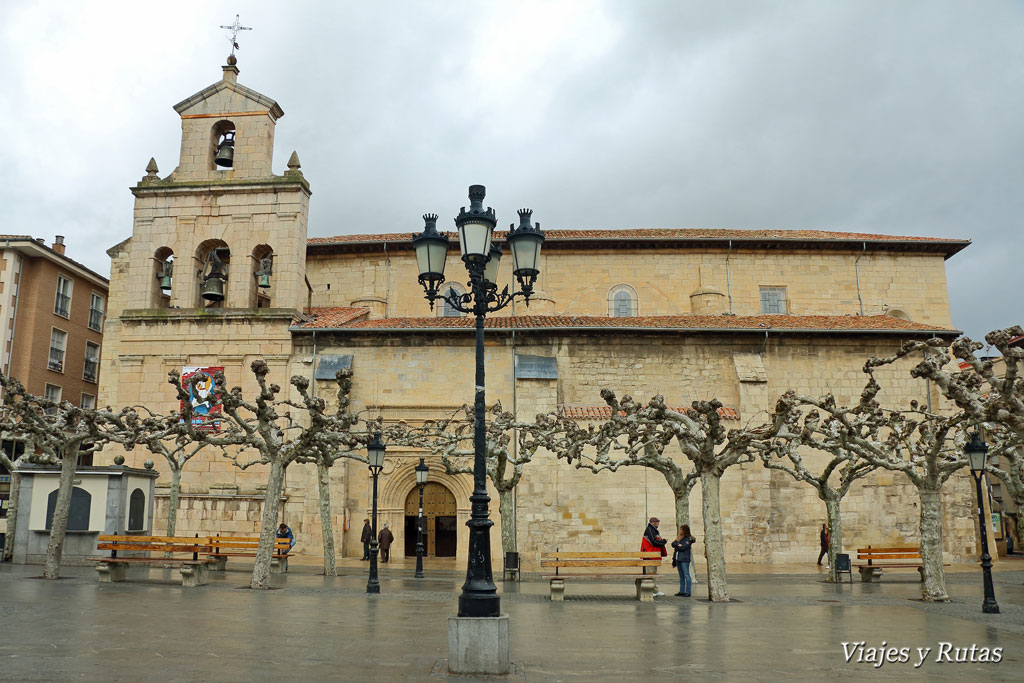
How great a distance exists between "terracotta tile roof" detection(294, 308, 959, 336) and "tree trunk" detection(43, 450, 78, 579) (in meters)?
10.6

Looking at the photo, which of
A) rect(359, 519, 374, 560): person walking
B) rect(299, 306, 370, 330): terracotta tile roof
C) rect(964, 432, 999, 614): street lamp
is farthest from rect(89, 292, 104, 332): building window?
rect(964, 432, 999, 614): street lamp

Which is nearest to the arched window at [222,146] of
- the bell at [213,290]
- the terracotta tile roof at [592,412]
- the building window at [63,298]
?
the bell at [213,290]

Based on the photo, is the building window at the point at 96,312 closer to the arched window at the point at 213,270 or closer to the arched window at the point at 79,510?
the arched window at the point at 213,270

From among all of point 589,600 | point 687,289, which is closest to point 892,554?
point 589,600

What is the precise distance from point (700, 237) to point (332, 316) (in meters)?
14.9

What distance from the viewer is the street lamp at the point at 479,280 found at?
830 cm

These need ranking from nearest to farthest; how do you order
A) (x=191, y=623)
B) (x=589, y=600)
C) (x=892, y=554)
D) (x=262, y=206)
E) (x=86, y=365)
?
(x=191, y=623) < (x=589, y=600) < (x=892, y=554) < (x=262, y=206) < (x=86, y=365)

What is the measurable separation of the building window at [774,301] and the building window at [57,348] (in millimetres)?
29905

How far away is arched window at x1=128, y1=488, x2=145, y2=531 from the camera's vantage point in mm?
21047

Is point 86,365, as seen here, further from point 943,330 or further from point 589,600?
point 943,330

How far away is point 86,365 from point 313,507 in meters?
16.3

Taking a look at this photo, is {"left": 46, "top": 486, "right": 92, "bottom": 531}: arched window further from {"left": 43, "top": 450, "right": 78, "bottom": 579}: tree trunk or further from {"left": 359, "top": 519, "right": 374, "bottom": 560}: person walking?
{"left": 359, "top": 519, "right": 374, "bottom": 560}: person walking

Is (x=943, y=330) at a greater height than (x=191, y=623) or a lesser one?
greater

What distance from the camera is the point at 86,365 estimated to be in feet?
118
